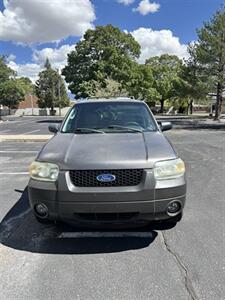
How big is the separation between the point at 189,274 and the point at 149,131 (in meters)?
2.03

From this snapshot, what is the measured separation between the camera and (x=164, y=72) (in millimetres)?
64500

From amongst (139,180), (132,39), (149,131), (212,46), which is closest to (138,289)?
(139,180)

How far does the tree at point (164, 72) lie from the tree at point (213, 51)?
29757mm

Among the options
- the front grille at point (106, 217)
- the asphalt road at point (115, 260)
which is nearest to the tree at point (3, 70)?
the asphalt road at point (115, 260)

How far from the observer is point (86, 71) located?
38156mm

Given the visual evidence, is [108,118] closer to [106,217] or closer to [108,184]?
[108,184]

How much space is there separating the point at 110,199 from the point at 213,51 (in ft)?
86.7

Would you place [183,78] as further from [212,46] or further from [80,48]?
[80,48]

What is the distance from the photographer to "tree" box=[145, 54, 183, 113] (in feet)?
203

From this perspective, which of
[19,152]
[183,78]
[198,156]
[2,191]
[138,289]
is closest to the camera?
[138,289]

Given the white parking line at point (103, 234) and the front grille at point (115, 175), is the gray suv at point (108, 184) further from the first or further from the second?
the white parking line at point (103, 234)

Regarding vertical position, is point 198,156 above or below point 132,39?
below

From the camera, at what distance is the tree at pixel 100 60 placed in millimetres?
36281

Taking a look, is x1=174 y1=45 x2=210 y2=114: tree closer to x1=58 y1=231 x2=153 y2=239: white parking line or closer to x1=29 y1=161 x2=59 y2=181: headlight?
x1=58 y1=231 x2=153 y2=239: white parking line
